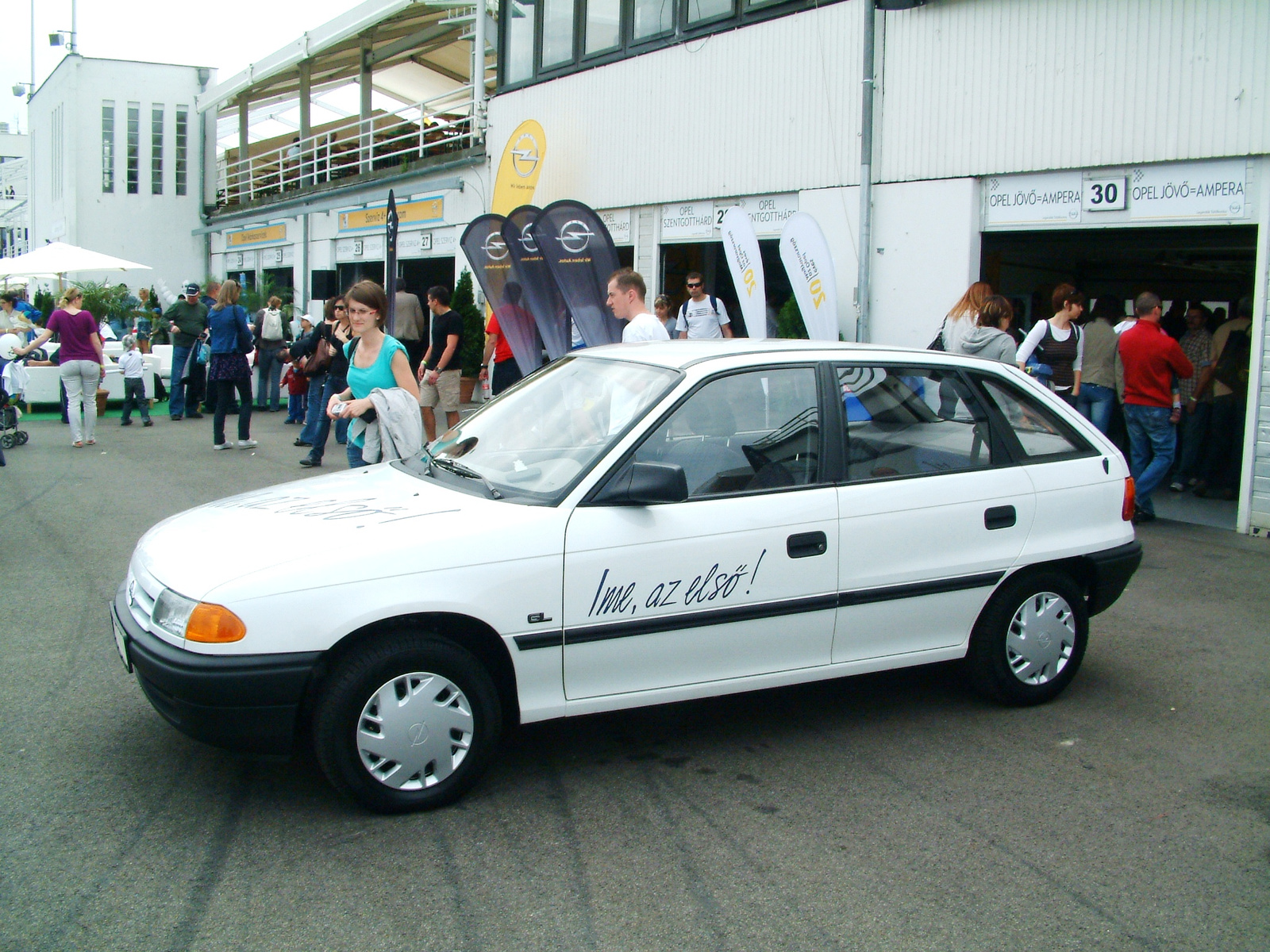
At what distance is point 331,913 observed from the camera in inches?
124

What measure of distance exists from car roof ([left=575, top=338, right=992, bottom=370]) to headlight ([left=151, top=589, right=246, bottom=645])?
6.11 ft

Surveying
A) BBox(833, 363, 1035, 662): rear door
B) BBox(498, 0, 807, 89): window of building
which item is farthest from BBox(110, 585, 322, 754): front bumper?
BBox(498, 0, 807, 89): window of building

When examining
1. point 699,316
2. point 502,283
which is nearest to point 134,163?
point 502,283

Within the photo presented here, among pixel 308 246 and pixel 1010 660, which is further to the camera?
pixel 308 246

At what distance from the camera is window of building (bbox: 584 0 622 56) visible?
15.4 m

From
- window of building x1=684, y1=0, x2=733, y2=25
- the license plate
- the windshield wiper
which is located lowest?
the license plate

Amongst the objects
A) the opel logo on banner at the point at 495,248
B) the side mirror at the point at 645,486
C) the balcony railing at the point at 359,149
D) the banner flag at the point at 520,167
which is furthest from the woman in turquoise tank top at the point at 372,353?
the balcony railing at the point at 359,149

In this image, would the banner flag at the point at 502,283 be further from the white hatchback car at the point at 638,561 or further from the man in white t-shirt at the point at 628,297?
the white hatchback car at the point at 638,561

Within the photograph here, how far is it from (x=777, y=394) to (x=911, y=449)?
63 centimetres

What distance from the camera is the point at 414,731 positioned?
12.1ft

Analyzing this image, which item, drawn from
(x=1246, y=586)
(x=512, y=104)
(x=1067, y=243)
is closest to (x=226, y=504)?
(x=1246, y=586)

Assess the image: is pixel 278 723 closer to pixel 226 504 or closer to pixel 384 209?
pixel 226 504
